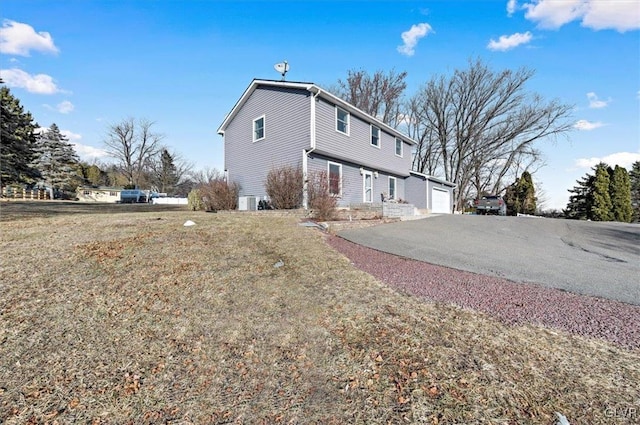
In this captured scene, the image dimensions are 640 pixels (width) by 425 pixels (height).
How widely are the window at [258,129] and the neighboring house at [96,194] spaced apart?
30.1 metres

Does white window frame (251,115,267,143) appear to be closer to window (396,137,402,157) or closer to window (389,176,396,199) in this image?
window (389,176,396,199)

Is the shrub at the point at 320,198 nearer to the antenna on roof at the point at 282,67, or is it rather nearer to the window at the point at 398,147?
the antenna on roof at the point at 282,67

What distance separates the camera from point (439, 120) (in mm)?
30875

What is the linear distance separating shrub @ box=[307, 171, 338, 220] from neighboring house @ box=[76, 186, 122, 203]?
34674mm

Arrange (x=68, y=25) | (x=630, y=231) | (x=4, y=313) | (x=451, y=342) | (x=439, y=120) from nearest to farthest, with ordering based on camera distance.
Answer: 1. (x=451, y=342)
2. (x=4, y=313)
3. (x=68, y=25)
4. (x=630, y=231)
5. (x=439, y=120)

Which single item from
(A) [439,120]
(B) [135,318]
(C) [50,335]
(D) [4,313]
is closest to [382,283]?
(B) [135,318]

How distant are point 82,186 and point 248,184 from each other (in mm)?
32336

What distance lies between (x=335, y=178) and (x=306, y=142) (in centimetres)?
217

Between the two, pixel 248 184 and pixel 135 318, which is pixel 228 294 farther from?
pixel 248 184

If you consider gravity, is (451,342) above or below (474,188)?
below

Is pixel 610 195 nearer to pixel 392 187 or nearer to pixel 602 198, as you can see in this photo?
pixel 602 198

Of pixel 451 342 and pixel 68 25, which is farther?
pixel 68 25

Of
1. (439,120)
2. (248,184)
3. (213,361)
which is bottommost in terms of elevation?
(213,361)

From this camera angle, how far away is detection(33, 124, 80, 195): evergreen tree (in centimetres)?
3111
